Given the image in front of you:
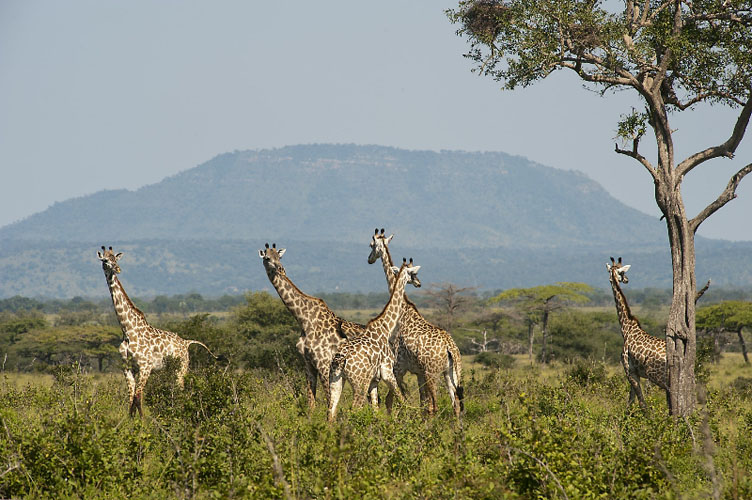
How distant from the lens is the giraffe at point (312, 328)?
12523 millimetres

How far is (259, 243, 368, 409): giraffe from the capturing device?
12.5m

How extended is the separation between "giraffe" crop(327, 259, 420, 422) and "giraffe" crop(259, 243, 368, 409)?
0.68m

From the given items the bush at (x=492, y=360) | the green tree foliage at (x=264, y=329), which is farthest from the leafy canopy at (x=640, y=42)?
the bush at (x=492, y=360)

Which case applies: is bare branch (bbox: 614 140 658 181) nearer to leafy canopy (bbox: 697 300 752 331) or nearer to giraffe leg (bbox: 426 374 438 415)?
giraffe leg (bbox: 426 374 438 415)

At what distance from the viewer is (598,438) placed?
870cm

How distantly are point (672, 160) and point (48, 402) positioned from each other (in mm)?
9771

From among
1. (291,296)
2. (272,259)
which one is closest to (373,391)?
(291,296)

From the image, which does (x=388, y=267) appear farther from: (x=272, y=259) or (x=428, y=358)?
(x=272, y=259)

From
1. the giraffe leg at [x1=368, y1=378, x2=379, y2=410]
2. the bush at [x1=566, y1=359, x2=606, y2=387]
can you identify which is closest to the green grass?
the giraffe leg at [x1=368, y1=378, x2=379, y2=410]

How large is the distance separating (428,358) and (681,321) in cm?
375

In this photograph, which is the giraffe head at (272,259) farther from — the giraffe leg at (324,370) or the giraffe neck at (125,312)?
the giraffe neck at (125,312)

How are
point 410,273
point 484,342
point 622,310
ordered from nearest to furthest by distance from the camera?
Result: point 410,273
point 622,310
point 484,342

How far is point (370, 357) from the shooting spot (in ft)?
38.1

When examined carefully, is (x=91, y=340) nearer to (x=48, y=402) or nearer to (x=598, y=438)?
(x=48, y=402)
